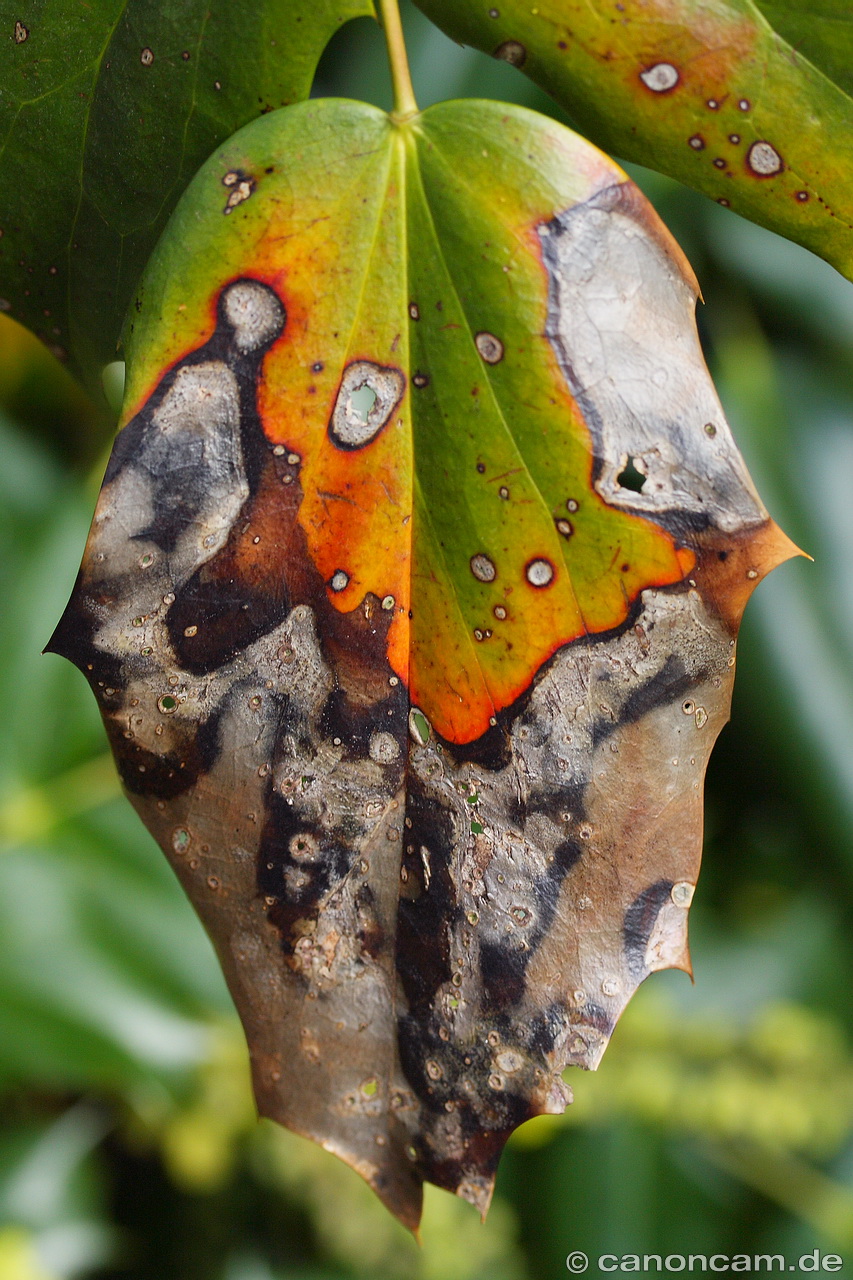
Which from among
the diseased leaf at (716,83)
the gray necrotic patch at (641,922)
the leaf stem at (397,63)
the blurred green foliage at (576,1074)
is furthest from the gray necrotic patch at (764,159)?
the blurred green foliage at (576,1074)

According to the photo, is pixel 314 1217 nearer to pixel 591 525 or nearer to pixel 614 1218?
pixel 614 1218

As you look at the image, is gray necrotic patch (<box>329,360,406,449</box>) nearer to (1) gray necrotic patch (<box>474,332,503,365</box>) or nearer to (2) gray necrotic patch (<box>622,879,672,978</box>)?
(1) gray necrotic patch (<box>474,332,503,365</box>)

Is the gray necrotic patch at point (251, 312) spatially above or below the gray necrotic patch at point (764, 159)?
below

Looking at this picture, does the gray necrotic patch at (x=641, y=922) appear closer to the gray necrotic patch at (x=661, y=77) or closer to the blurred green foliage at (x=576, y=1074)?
the gray necrotic patch at (x=661, y=77)

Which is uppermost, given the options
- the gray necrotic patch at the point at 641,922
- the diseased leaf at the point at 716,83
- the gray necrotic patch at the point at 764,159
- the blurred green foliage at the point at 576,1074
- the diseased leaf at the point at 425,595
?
the diseased leaf at the point at 716,83

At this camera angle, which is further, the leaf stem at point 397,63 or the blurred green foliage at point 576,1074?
the blurred green foliage at point 576,1074

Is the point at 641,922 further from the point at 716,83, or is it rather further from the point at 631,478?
the point at 716,83
